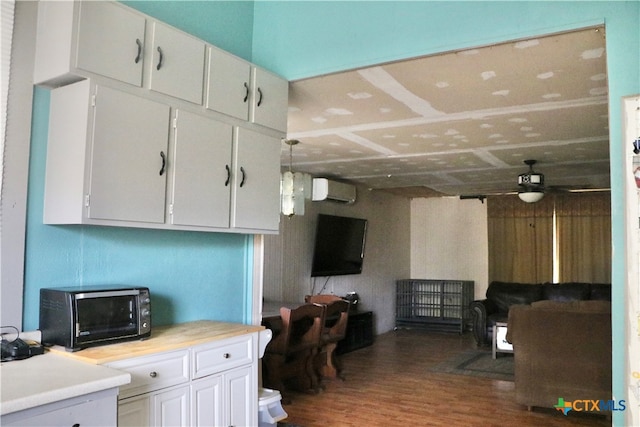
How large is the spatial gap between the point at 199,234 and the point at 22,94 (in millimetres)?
1146

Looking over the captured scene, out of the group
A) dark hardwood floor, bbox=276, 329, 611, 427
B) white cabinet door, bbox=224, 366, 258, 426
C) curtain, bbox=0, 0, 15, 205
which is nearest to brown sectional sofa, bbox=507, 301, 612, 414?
dark hardwood floor, bbox=276, 329, 611, 427

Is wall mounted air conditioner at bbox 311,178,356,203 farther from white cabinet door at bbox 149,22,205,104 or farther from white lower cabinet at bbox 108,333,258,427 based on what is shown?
white cabinet door at bbox 149,22,205,104

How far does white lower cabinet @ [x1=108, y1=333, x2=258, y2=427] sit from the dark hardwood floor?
1573 mm

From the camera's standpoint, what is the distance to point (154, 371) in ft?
7.11

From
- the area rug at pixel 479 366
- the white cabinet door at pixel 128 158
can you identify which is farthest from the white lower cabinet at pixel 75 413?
the area rug at pixel 479 366

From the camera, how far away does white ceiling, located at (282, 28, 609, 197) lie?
2.86 metres

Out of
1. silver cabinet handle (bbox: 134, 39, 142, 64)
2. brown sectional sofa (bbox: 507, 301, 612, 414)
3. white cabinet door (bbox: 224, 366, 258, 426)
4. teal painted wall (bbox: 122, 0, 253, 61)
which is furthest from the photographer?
brown sectional sofa (bbox: 507, 301, 612, 414)

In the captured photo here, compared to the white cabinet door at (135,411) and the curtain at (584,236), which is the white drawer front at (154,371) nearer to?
the white cabinet door at (135,411)

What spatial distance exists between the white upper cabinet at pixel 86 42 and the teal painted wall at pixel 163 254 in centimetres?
19

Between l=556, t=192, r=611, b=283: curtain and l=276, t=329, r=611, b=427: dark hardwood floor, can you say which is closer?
l=276, t=329, r=611, b=427: dark hardwood floor

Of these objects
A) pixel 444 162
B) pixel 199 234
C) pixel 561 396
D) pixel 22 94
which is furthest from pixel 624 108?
pixel 444 162

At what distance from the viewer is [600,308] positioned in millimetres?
4211

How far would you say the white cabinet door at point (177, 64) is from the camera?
2.35m

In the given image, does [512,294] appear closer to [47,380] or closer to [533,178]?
[533,178]
